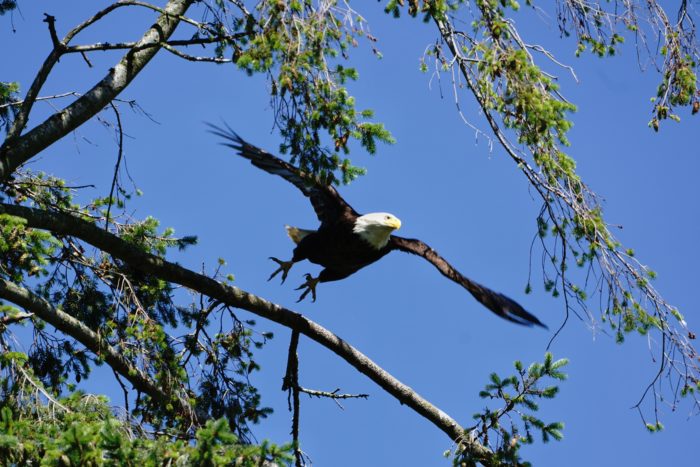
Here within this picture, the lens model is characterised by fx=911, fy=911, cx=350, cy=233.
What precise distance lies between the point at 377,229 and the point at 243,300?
5.85 ft

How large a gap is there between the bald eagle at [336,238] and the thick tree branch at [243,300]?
45.3 inches

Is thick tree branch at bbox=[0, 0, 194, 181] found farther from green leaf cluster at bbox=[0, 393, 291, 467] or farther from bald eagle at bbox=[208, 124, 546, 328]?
green leaf cluster at bbox=[0, 393, 291, 467]

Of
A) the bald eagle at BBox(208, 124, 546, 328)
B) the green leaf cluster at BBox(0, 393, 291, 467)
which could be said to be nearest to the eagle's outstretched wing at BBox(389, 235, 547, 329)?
the bald eagle at BBox(208, 124, 546, 328)

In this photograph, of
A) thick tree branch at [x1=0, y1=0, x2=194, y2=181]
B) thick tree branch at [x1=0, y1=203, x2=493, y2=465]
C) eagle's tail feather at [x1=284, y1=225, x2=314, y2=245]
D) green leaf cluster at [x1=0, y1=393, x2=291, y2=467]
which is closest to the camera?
green leaf cluster at [x1=0, y1=393, x2=291, y2=467]

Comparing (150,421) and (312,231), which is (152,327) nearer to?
(150,421)

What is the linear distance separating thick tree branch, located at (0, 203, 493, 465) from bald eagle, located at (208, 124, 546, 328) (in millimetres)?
1149

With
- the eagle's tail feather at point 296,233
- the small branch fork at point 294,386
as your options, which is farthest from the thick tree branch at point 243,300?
the eagle's tail feather at point 296,233

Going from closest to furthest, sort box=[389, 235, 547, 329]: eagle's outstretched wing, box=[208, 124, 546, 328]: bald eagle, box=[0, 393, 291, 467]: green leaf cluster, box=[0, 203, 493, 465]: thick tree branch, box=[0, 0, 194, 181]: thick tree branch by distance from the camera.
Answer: box=[0, 393, 291, 467]: green leaf cluster, box=[0, 203, 493, 465]: thick tree branch, box=[0, 0, 194, 181]: thick tree branch, box=[389, 235, 547, 329]: eagle's outstretched wing, box=[208, 124, 546, 328]: bald eagle

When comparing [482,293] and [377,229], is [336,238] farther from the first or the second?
[482,293]

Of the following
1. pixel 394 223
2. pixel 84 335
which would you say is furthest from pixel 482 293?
pixel 84 335

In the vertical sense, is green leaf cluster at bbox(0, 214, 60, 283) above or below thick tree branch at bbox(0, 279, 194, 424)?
above

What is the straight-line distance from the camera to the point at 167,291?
21.9ft

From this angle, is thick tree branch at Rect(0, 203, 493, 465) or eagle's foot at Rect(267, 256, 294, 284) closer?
thick tree branch at Rect(0, 203, 493, 465)

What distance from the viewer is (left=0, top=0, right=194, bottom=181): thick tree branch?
217 inches
